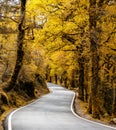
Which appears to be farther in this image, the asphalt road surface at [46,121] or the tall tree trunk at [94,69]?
the tall tree trunk at [94,69]

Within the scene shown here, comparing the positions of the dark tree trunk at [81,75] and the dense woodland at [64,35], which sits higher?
the dense woodland at [64,35]

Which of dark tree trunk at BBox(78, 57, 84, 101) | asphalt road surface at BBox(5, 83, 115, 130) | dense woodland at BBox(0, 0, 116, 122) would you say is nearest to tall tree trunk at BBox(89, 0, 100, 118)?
dense woodland at BBox(0, 0, 116, 122)

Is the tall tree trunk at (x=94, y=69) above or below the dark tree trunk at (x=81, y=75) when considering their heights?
above

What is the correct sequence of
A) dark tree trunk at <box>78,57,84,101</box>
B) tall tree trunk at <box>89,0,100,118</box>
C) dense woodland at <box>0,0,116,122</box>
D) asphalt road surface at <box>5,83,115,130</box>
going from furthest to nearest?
dark tree trunk at <box>78,57,84,101</box>
tall tree trunk at <box>89,0,100,118</box>
dense woodland at <box>0,0,116,122</box>
asphalt road surface at <box>5,83,115,130</box>

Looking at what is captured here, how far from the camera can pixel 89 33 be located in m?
25.3

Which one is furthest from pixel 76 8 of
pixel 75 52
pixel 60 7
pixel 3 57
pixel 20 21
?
pixel 3 57

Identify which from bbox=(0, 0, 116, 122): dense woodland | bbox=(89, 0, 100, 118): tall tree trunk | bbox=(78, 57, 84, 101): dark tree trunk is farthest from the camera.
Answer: bbox=(78, 57, 84, 101): dark tree trunk

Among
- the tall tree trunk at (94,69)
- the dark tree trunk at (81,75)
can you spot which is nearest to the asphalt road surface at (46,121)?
the tall tree trunk at (94,69)

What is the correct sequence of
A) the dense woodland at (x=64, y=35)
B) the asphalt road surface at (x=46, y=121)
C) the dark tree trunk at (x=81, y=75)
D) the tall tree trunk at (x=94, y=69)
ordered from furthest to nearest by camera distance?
the dark tree trunk at (x=81, y=75) → the tall tree trunk at (x=94, y=69) → the dense woodland at (x=64, y=35) → the asphalt road surface at (x=46, y=121)

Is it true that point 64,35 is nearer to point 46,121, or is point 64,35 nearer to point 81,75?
point 81,75

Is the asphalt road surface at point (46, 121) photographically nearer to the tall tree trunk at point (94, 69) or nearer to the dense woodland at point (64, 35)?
the tall tree trunk at point (94, 69)

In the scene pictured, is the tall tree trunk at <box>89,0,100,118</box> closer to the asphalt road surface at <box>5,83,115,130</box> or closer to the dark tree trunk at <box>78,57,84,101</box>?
the asphalt road surface at <box>5,83,115,130</box>

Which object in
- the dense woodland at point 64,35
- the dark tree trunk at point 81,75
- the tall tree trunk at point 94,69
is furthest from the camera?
the dark tree trunk at point 81,75

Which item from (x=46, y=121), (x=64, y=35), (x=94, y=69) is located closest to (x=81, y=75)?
(x=64, y=35)
